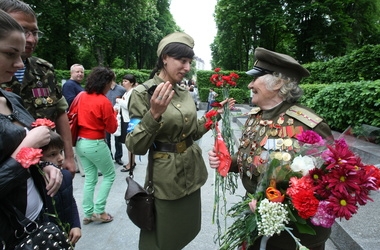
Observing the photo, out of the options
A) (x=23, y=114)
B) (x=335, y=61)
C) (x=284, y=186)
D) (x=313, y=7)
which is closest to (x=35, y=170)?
(x=23, y=114)

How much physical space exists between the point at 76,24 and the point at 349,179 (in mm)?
26277

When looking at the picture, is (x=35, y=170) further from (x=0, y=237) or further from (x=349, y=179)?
(x=349, y=179)

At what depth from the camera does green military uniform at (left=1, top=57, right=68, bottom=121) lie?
78.6 inches

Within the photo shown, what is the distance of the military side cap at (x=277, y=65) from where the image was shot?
1.82 m

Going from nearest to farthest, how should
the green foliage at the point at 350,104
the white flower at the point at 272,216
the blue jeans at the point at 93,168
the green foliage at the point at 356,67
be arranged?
the white flower at the point at 272,216 < the blue jeans at the point at 93,168 < the green foliage at the point at 350,104 < the green foliage at the point at 356,67

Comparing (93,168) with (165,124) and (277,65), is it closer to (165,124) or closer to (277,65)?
(165,124)

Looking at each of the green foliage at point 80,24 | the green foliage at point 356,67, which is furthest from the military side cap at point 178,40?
the green foliage at point 80,24

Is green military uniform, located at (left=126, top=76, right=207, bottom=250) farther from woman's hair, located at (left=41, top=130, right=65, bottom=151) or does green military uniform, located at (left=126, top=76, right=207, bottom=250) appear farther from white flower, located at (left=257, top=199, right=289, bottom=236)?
white flower, located at (left=257, top=199, right=289, bottom=236)

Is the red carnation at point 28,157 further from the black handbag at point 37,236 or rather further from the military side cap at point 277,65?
the military side cap at point 277,65

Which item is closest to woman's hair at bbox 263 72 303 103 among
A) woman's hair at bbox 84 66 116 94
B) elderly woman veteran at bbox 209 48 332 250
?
elderly woman veteran at bbox 209 48 332 250

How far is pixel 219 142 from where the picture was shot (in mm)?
1899

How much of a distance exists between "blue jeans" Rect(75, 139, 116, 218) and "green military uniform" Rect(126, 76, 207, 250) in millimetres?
1565

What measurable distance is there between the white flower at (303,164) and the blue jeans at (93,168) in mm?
2742

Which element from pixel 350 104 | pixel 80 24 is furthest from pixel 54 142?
pixel 80 24
